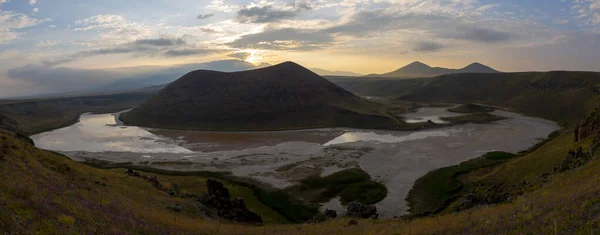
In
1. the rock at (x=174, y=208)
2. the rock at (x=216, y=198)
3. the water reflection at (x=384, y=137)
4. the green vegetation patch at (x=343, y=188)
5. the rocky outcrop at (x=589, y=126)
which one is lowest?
the green vegetation patch at (x=343, y=188)

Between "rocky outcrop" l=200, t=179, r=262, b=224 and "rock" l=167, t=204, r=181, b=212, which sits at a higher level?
"rock" l=167, t=204, r=181, b=212

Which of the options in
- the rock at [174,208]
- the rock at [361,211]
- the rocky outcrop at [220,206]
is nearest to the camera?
the rock at [174,208]

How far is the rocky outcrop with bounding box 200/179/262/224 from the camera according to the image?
101 feet

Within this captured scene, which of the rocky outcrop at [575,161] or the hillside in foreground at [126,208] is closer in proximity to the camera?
the hillside in foreground at [126,208]

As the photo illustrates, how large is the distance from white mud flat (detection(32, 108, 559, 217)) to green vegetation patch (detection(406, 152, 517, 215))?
160 centimetres

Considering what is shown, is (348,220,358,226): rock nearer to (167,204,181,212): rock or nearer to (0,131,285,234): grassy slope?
(0,131,285,234): grassy slope

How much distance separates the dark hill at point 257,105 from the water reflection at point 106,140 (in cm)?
1632

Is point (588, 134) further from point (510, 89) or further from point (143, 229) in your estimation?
point (510, 89)

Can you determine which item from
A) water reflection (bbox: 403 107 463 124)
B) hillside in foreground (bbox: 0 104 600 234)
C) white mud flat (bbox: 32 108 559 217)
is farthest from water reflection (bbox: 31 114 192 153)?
water reflection (bbox: 403 107 463 124)

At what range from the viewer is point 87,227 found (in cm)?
1312

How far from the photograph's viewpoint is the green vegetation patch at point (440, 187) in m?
40.2

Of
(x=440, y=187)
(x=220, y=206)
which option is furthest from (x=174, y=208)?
(x=440, y=187)

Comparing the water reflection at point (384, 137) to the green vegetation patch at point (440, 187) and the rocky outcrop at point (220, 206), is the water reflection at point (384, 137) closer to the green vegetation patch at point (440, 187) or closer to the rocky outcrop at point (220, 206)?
the green vegetation patch at point (440, 187)

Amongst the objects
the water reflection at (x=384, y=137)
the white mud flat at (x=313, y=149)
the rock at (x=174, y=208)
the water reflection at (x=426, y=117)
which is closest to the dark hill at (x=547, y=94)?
the white mud flat at (x=313, y=149)
